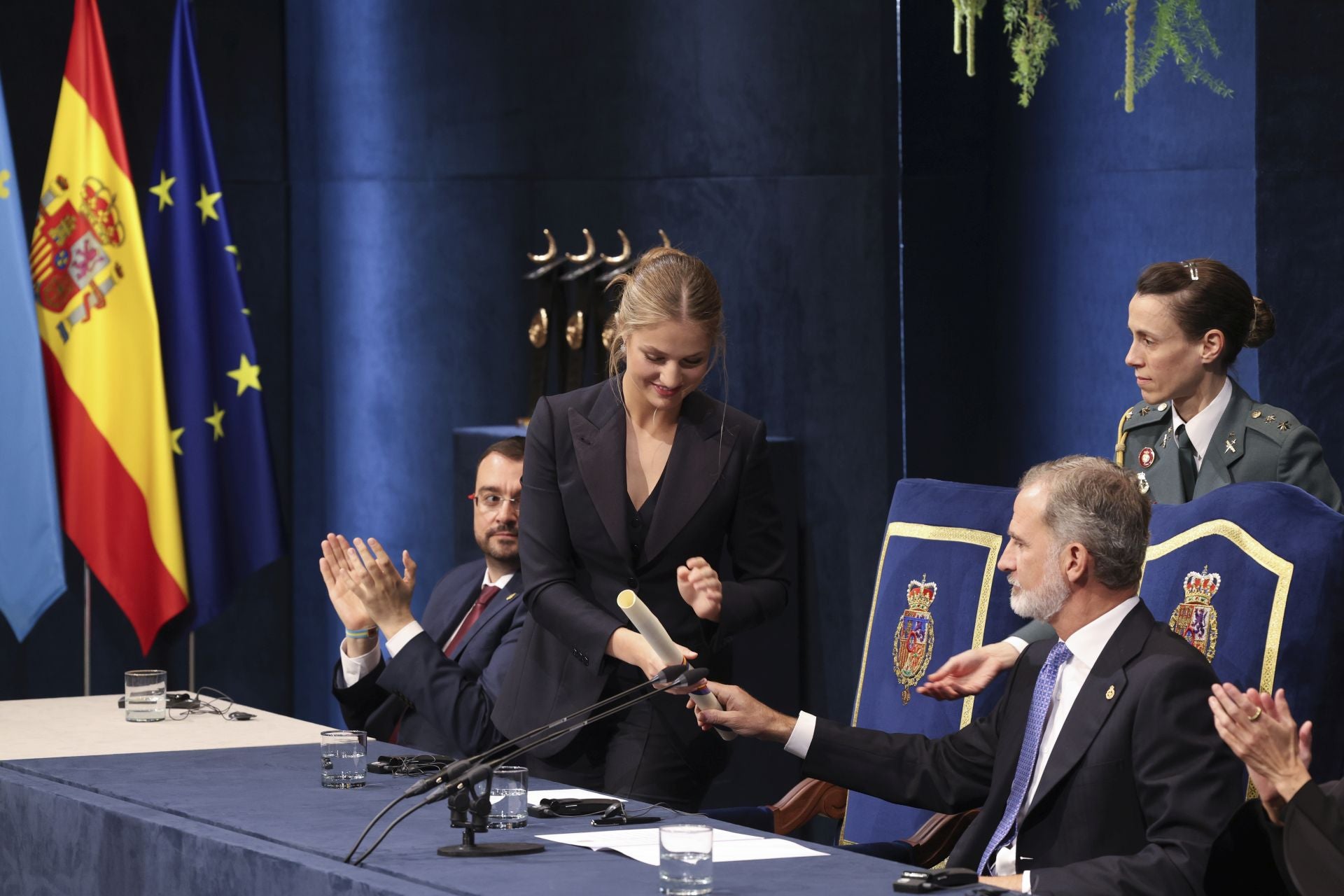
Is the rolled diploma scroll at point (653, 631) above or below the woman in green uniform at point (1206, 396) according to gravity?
below

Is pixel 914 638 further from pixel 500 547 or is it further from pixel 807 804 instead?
pixel 500 547

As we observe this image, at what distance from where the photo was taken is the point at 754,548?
313 cm

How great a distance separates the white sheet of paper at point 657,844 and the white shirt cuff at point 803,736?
16.1 inches

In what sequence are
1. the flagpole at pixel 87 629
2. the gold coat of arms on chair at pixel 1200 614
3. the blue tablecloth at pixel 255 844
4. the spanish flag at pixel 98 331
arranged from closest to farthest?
the blue tablecloth at pixel 255 844
the gold coat of arms on chair at pixel 1200 614
the spanish flag at pixel 98 331
the flagpole at pixel 87 629

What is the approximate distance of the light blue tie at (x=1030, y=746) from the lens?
261 centimetres

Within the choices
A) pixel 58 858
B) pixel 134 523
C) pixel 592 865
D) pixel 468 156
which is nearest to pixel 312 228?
pixel 468 156

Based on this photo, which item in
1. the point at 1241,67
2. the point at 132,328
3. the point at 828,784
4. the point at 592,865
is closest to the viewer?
the point at 592,865

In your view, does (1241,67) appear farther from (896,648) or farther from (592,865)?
(592,865)

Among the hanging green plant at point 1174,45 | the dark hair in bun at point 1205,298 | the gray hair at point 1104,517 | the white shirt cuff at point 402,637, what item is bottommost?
the white shirt cuff at point 402,637

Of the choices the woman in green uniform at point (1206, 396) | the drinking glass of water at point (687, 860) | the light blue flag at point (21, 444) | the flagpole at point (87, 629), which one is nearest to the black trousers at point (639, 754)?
the woman in green uniform at point (1206, 396)

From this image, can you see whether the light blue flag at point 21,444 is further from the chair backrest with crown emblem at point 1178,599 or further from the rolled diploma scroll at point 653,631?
the rolled diploma scroll at point 653,631

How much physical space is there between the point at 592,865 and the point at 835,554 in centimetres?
361

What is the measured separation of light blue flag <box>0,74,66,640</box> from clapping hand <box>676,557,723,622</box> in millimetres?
3004

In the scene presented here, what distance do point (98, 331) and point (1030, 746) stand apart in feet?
12.0
